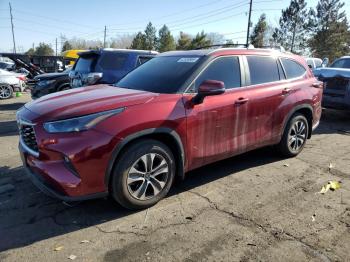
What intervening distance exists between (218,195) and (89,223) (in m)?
1.64

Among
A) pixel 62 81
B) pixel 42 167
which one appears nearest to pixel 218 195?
pixel 42 167

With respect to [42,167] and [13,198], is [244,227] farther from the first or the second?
[13,198]

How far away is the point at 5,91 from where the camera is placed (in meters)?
14.9

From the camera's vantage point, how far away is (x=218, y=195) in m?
4.68

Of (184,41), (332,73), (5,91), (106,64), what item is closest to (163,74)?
(106,64)

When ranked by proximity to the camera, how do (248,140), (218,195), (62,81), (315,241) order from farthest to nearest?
(62,81)
(248,140)
(218,195)
(315,241)

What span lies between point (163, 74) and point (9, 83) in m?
12.1

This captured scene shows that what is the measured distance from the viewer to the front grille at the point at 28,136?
3939 mm

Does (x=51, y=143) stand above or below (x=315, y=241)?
above

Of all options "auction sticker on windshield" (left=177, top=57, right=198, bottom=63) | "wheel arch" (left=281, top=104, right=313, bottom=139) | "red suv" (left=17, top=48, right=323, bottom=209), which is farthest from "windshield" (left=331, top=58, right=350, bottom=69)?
"auction sticker on windshield" (left=177, top=57, right=198, bottom=63)

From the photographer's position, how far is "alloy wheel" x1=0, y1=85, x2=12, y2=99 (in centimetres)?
1480

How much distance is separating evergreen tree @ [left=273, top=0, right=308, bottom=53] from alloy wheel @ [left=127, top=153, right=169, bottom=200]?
5340 centimetres

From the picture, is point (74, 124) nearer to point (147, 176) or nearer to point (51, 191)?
point (51, 191)

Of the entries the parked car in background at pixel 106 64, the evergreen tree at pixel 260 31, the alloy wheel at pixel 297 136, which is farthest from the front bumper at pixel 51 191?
the evergreen tree at pixel 260 31
